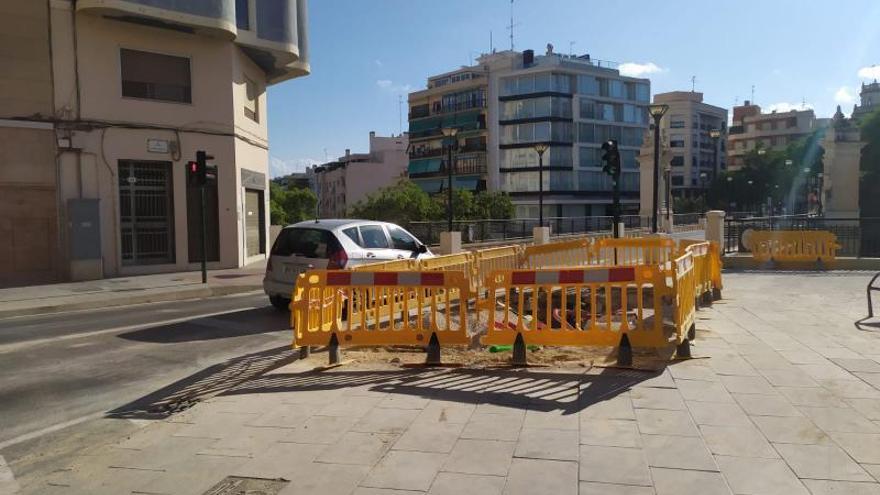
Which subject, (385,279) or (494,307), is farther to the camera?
(385,279)

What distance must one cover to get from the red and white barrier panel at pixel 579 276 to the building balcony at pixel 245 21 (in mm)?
15076

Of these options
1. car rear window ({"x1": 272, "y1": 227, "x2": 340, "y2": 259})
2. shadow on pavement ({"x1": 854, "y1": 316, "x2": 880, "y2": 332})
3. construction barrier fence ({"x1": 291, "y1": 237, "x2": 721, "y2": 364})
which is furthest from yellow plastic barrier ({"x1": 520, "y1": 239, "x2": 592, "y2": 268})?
shadow on pavement ({"x1": 854, "y1": 316, "x2": 880, "y2": 332})

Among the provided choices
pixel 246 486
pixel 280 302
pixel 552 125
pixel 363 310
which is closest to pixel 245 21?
pixel 280 302

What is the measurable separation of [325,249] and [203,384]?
4330 millimetres

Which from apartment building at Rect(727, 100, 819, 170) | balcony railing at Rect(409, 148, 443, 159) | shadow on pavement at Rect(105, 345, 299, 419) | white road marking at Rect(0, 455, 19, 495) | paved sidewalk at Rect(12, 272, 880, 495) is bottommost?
white road marking at Rect(0, 455, 19, 495)

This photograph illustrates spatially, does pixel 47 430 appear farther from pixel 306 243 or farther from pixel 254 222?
pixel 254 222

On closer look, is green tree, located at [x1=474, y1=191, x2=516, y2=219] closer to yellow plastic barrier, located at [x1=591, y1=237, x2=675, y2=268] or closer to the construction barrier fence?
yellow plastic barrier, located at [x1=591, y1=237, x2=675, y2=268]

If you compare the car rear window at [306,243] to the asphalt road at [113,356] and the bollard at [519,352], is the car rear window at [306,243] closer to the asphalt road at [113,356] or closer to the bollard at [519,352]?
the asphalt road at [113,356]

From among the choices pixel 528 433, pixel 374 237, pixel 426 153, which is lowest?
pixel 528 433

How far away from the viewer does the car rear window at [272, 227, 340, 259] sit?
10789 millimetres

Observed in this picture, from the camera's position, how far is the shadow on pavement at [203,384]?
5840mm

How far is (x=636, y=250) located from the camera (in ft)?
47.5

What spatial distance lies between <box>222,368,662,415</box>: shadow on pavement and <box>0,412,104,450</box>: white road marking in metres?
1.15

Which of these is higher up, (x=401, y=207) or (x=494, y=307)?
(x=401, y=207)
